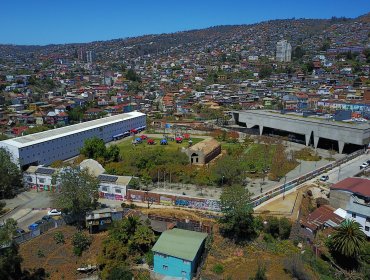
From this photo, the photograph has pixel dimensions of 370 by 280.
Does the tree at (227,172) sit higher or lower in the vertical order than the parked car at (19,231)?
higher

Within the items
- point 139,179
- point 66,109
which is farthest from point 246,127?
point 66,109

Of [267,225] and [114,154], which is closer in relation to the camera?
[267,225]

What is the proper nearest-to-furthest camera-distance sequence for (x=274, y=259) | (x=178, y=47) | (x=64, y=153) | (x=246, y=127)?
1. (x=274, y=259)
2. (x=64, y=153)
3. (x=246, y=127)
4. (x=178, y=47)

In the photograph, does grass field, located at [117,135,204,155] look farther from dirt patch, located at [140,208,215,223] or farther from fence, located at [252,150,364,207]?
dirt patch, located at [140,208,215,223]

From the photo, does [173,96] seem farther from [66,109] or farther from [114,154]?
[114,154]

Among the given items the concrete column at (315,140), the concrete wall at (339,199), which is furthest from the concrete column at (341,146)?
the concrete wall at (339,199)

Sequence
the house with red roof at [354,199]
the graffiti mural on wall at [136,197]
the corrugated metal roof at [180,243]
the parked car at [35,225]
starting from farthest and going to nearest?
the graffiti mural on wall at [136,197], the parked car at [35,225], the house with red roof at [354,199], the corrugated metal roof at [180,243]

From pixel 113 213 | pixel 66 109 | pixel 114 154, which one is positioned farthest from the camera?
pixel 66 109

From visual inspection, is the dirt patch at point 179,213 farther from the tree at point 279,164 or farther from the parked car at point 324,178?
the parked car at point 324,178
